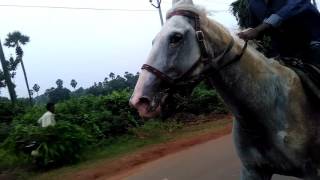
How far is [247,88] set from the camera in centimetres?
362

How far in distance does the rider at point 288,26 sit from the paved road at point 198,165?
12.3ft

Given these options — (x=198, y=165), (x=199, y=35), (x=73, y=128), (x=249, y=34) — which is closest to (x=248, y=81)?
(x=249, y=34)

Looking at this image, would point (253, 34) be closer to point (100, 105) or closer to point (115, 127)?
point (115, 127)

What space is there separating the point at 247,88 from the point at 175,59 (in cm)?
60

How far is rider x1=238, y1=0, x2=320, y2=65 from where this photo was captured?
385 cm

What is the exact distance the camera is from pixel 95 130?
1653 centimetres

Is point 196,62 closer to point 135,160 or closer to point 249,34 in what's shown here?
point 249,34

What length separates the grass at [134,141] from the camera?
12828 millimetres

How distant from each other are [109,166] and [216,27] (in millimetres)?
8984

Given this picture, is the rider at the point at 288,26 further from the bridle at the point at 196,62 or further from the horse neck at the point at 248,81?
the bridle at the point at 196,62

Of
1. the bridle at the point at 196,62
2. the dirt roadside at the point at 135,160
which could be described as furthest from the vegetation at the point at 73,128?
the bridle at the point at 196,62

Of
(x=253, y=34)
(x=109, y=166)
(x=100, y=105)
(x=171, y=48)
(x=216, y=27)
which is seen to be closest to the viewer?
(x=171, y=48)

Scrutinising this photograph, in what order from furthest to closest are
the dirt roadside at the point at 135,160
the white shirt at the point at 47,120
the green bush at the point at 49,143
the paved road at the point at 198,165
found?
the white shirt at the point at 47,120 → the green bush at the point at 49,143 → the dirt roadside at the point at 135,160 → the paved road at the point at 198,165

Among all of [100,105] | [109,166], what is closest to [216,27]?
[109,166]
